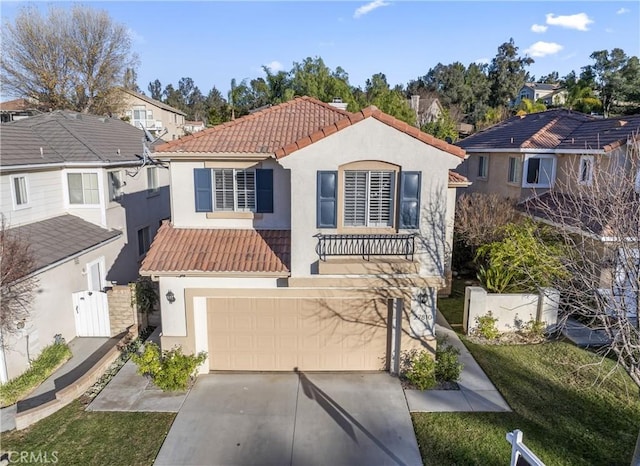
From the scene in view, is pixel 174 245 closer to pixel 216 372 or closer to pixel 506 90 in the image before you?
pixel 216 372

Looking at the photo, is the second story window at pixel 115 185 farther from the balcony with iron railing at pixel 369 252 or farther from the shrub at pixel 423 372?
the shrub at pixel 423 372

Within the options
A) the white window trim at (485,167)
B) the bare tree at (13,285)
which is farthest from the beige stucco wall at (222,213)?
the white window trim at (485,167)

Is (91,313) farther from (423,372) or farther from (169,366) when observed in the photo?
(423,372)

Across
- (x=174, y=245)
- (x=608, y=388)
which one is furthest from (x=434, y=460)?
(x=174, y=245)

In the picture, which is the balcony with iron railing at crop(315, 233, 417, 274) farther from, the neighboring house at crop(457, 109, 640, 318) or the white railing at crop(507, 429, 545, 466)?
the neighboring house at crop(457, 109, 640, 318)

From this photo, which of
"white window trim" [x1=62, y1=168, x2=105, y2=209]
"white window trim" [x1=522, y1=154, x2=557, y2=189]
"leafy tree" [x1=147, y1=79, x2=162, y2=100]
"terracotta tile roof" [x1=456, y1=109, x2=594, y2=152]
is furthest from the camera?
"leafy tree" [x1=147, y1=79, x2=162, y2=100]

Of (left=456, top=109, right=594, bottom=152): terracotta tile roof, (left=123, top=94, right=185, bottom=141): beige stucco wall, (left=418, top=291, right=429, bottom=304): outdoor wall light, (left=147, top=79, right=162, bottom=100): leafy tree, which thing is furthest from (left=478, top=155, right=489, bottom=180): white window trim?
(left=147, top=79, right=162, bottom=100): leafy tree
